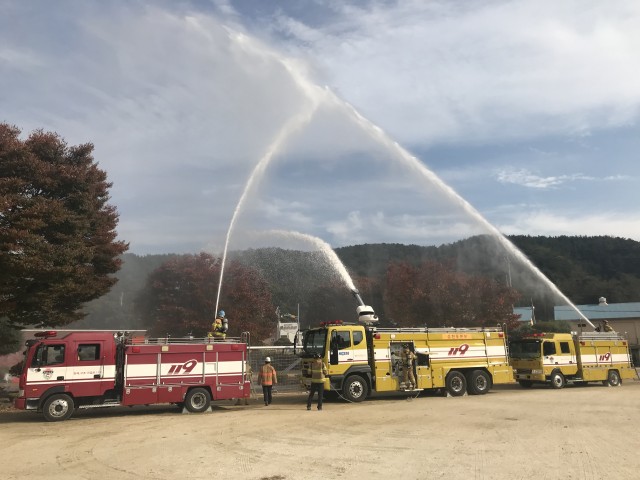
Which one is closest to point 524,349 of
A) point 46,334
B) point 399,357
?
point 399,357

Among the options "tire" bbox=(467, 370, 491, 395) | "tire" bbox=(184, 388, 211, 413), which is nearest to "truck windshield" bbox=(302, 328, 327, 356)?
"tire" bbox=(184, 388, 211, 413)

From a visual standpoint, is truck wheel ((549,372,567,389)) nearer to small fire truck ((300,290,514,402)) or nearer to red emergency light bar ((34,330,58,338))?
small fire truck ((300,290,514,402))

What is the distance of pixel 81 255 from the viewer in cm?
1881

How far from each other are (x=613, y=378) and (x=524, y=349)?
5551 millimetres

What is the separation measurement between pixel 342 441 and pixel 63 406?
9.35 metres

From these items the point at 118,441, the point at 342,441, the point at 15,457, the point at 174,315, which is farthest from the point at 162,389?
the point at 174,315

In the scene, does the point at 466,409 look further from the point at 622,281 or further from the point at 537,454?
the point at 622,281

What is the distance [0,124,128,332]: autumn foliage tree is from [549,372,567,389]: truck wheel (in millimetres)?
20060

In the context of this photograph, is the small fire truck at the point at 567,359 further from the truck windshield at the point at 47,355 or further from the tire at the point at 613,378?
the truck windshield at the point at 47,355

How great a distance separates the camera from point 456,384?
65.9ft

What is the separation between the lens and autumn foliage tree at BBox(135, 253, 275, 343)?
3516cm

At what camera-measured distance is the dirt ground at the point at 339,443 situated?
827cm

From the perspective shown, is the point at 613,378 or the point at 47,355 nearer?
the point at 47,355

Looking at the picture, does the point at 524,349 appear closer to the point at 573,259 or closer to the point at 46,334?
the point at 46,334
